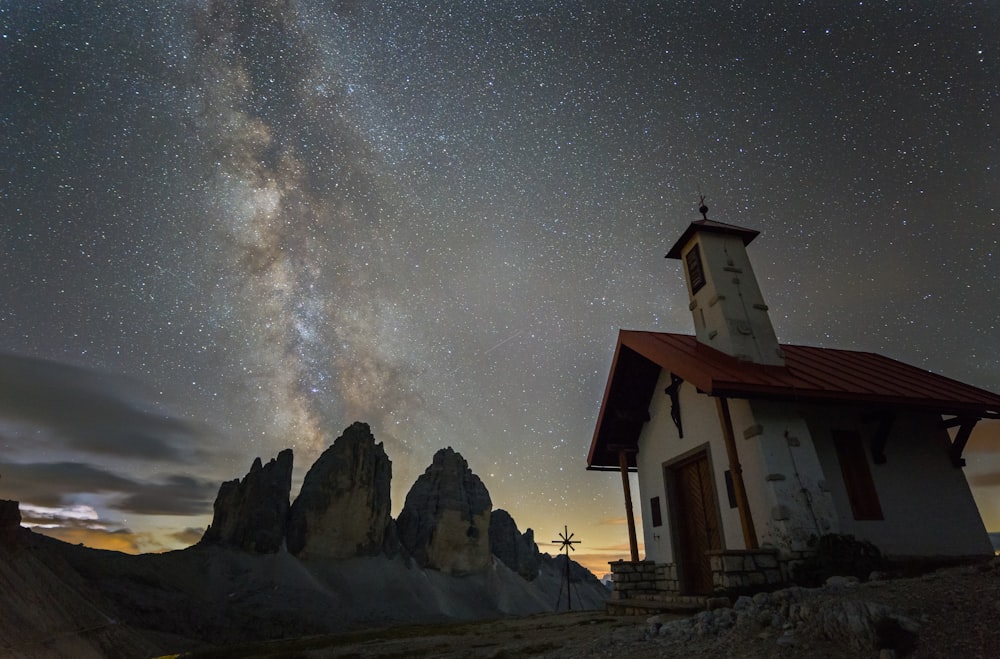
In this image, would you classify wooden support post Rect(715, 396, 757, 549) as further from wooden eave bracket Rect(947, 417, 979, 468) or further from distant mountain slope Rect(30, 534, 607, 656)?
distant mountain slope Rect(30, 534, 607, 656)

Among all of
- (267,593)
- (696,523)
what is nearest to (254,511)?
(267,593)

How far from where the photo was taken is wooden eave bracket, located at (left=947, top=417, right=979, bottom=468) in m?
11.2

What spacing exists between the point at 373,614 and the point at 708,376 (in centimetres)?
9066

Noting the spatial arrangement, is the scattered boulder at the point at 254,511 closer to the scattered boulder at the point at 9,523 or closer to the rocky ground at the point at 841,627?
the scattered boulder at the point at 9,523

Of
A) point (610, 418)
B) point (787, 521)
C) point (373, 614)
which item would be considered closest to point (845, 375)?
point (787, 521)

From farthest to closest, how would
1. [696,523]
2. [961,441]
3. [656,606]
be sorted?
1. [696,523]
2. [961,441]
3. [656,606]

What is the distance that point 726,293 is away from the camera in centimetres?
1277

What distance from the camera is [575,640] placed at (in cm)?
726

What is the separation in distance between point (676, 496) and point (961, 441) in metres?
6.45

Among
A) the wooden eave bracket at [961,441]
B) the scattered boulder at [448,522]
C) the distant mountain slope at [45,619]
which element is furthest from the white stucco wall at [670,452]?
the scattered boulder at [448,522]

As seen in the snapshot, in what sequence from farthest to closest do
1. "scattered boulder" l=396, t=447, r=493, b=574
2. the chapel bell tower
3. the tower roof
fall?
"scattered boulder" l=396, t=447, r=493, b=574
the tower roof
the chapel bell tower

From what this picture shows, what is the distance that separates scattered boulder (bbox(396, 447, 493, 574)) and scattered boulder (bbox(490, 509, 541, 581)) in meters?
13.3

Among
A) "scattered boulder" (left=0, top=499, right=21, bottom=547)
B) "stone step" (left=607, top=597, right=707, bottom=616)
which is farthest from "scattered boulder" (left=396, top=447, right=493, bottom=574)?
"stone step" (left=607, top=597, right=707, bottom=616)

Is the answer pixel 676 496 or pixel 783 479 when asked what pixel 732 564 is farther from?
pixel 676 496
